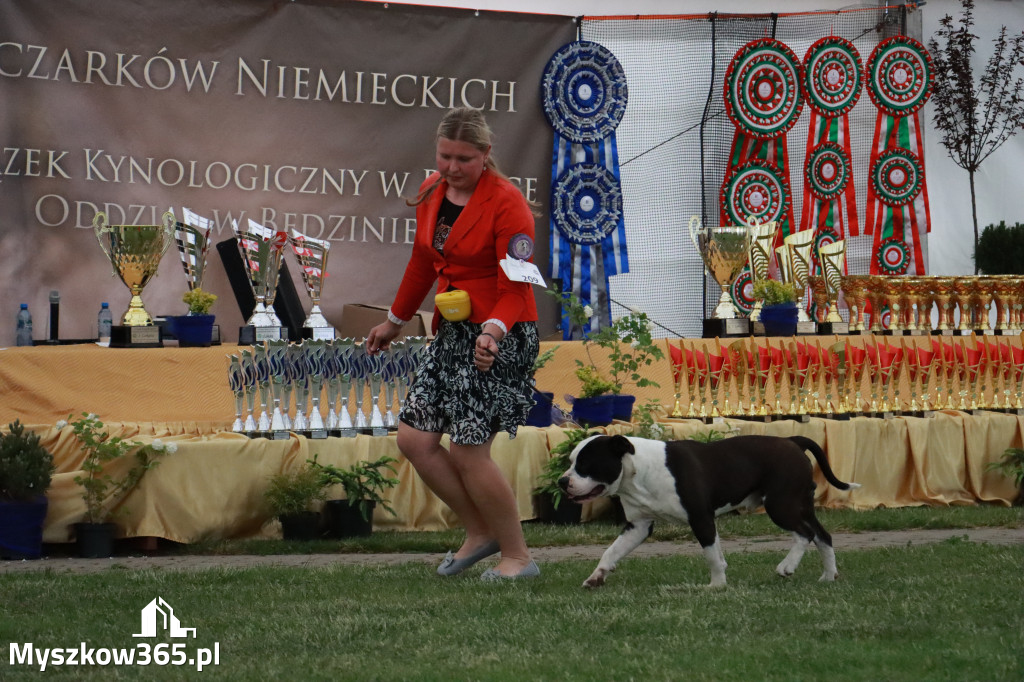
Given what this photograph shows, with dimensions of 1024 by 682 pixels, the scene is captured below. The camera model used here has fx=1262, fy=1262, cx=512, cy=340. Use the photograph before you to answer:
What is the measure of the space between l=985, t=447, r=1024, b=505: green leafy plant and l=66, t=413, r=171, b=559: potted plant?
14.5 feet

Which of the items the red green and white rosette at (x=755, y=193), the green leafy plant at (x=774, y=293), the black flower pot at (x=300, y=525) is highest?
the red green and white rosette at (x=755, y=193)

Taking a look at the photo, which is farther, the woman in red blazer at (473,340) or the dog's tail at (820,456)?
the dog's tail at (820,456)

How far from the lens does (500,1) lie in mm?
9438

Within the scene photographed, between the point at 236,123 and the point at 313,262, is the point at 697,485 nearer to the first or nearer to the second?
the point at 313,262

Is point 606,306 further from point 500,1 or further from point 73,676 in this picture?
point 73,676

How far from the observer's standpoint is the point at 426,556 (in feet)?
17.4

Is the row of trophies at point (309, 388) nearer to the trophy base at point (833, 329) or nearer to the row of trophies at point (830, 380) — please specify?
the row of trophies at point (830, 380)

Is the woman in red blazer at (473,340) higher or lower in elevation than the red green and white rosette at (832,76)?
lower

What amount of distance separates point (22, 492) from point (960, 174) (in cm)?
779

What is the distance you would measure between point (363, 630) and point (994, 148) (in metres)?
8.21

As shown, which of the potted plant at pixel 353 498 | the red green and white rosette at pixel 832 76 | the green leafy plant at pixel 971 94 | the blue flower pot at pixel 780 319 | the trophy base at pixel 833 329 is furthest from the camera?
the green leafy plant at pixel 971 94

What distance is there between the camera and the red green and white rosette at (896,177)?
9.87 meters

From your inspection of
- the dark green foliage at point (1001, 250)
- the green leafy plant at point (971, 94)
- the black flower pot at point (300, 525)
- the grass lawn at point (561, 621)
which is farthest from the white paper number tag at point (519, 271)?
the green leafy plant at point (971, 94)

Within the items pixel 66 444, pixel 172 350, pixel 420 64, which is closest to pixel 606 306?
pixel 420 64
